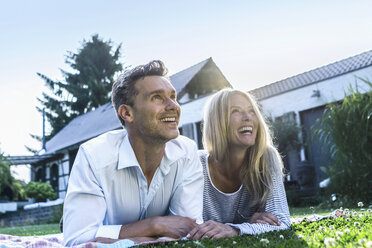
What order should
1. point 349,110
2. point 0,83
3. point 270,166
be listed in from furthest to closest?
point 0,83 → point 349,110 → point 270,166

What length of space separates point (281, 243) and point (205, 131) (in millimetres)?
1498

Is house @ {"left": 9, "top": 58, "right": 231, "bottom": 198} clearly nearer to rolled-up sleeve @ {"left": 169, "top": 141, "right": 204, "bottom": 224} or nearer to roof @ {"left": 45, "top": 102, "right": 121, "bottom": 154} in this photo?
roof @ {"left": 45, "top": 102, "right": 121, "bottom": 154}

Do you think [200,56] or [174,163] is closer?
[174,163]

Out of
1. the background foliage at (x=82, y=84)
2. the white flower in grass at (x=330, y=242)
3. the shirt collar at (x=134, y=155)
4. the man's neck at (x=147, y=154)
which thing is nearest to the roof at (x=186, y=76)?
the background foliage at (x=82, y=84)

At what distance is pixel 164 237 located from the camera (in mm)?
2285

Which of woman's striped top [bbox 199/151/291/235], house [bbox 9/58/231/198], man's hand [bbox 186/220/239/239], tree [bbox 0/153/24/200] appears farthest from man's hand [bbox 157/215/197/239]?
tree [bbox 0/153/24/200]

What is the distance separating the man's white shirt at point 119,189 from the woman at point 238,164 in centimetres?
39

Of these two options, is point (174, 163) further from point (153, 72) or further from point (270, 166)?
point (270, 166)

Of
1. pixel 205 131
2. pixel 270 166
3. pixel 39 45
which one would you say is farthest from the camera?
pixel 39 45

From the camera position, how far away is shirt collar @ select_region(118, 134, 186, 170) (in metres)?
2.43

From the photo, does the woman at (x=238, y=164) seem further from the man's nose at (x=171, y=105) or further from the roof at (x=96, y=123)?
the roof at (x=96, y=123)

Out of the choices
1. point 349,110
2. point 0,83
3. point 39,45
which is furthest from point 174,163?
point 0,83

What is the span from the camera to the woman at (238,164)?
2994mm

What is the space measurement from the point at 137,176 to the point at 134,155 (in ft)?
0.44
